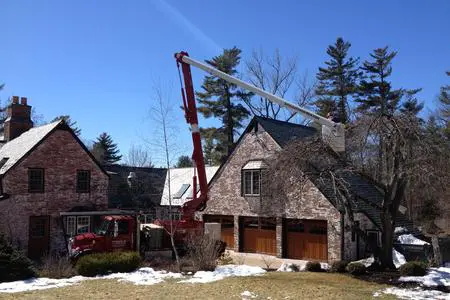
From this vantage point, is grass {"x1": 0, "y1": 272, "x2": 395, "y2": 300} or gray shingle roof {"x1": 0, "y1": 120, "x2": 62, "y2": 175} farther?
gray shingle roof {"x1": 0, "y1": 120, "x2": 62, "y2": 175}

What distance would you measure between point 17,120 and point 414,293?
27048 mm

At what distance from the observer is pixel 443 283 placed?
15.7 metres

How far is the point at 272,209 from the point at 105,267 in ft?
34.9

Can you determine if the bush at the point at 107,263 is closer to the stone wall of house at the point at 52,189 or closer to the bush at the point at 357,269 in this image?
the stone wall of house at the point at 52,189

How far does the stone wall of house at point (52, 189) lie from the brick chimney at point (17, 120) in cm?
507

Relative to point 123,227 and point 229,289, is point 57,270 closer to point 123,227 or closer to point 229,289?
point 123,227

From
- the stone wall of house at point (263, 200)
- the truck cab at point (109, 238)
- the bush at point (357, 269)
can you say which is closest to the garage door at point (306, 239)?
the stone wall of house at point (263, 200)

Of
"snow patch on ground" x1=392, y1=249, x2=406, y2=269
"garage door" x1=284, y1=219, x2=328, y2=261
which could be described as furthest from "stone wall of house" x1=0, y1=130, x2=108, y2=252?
"snow patch on ground" x1=392, y1=249, x2=406, y2=269

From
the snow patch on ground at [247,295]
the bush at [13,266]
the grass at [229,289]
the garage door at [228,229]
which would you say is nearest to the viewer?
the snow patch on ground at [247,295]

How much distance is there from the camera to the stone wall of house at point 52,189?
26.4 meters

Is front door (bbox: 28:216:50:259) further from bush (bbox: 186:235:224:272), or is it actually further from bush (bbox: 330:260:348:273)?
bush (bbox: 330:260:348:273)

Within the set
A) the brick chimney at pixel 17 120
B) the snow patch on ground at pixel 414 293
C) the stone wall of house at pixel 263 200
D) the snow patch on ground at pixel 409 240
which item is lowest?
the snow patch on ground at pixel 414 293

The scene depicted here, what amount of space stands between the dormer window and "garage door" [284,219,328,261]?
8.97ft

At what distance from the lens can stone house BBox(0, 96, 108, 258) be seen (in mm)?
26516
